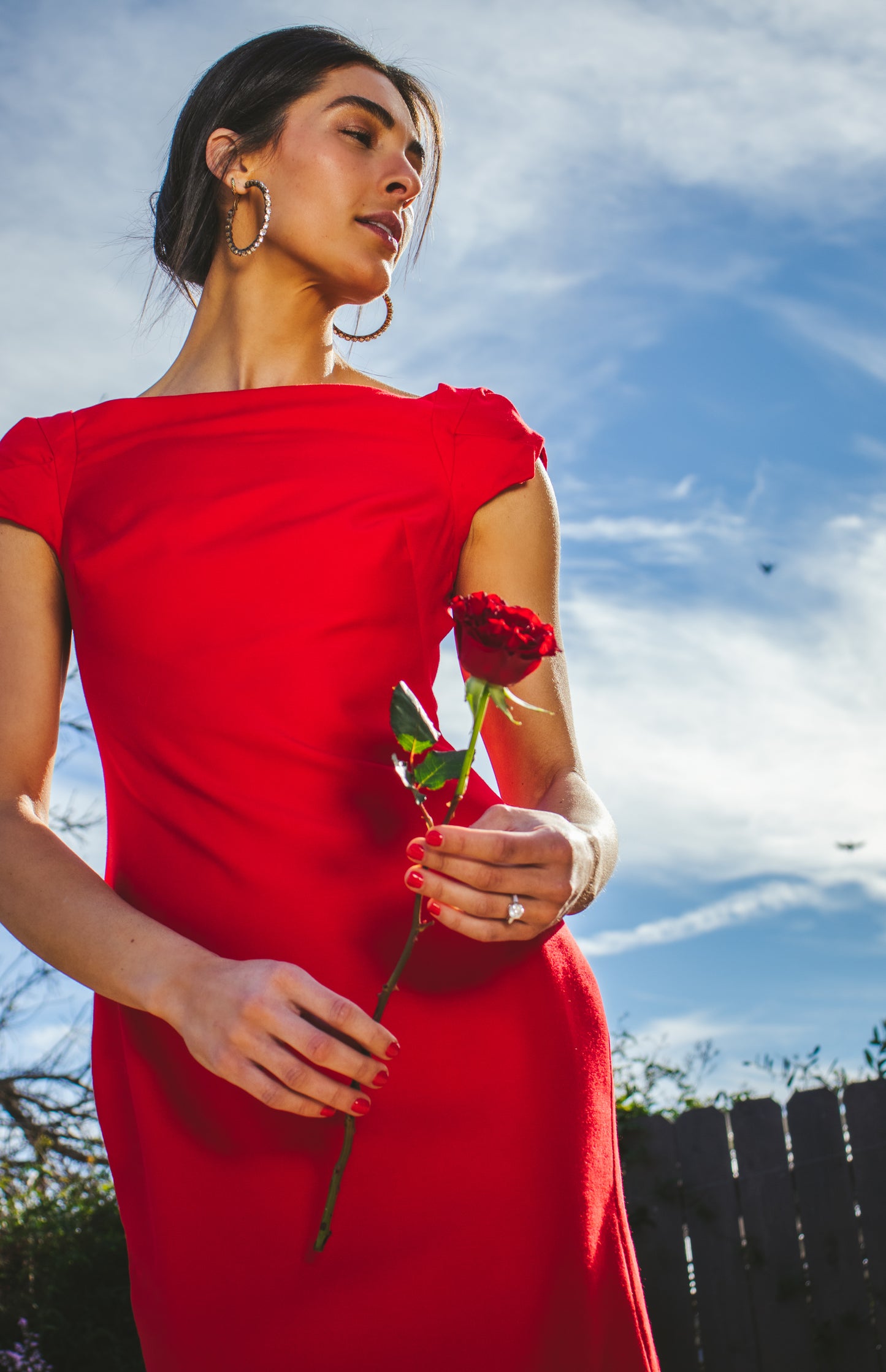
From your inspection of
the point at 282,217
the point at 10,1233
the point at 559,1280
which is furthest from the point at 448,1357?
the point at 10,1233

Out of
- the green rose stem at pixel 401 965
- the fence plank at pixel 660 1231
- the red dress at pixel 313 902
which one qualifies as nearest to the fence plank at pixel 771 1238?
the fence plank at pixel 660 1231

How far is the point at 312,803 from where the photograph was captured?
1330 millimetres

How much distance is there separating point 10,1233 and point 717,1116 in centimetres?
319

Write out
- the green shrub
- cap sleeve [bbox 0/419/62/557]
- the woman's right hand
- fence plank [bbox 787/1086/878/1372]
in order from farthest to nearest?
the green shrub, fence plank [bbox 787/1086/878/1372], cap sleeve [bbox 0/419/62/557], the woman's right hand

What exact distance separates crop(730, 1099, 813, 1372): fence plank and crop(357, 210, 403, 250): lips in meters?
3.99

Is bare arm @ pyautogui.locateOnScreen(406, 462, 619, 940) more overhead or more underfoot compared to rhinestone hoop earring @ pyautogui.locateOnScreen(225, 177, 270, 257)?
more underfoot

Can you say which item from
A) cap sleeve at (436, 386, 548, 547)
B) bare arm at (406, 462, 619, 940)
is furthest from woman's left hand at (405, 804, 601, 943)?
cap sleeve at (436, 386, 548, 547)

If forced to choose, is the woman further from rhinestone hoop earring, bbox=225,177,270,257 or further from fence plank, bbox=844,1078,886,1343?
fence plank, bbox=844,1078,886,1343

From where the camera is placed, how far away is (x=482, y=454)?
63.2 inches

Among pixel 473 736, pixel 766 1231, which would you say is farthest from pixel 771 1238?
pixel 473 736

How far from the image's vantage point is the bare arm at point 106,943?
1.04 meters

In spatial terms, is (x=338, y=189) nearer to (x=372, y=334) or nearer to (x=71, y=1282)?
(x=372, y=334)

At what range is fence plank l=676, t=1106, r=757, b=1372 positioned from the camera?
14.4ft

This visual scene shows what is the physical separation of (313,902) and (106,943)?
23 centimetres
